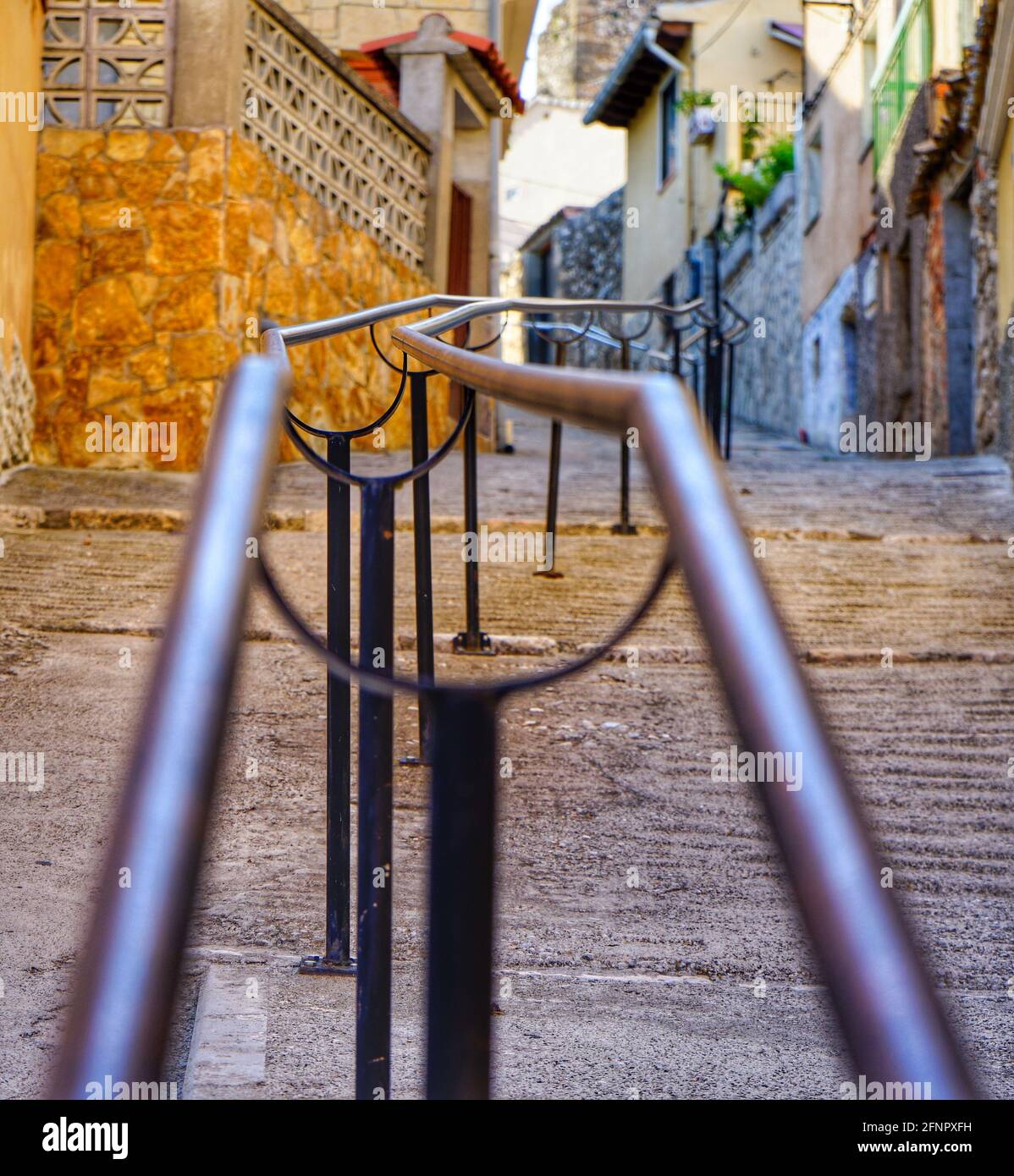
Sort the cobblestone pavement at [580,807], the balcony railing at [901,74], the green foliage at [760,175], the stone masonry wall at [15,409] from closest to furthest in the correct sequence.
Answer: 1. the cobblestone pavement at [580,807]
2. the stone masonry wall at [15,409]
3. the balcony railing at [901,74]
4. the green foliage at [760,175]

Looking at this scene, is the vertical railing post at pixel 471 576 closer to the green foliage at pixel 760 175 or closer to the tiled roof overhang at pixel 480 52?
the tiled roof overhang at pixel 480 52

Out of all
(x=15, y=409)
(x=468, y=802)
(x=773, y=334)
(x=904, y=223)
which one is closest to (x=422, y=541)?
(x=468, y=802)

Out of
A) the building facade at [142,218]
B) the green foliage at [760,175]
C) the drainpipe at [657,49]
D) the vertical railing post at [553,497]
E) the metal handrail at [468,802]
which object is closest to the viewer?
the metal handrail at [468,802]

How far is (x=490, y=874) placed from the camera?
38.0 inches

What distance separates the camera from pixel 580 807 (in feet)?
10.0

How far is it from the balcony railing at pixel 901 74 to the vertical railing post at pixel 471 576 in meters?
7.74

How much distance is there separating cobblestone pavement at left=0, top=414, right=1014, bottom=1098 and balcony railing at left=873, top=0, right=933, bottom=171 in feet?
19.4

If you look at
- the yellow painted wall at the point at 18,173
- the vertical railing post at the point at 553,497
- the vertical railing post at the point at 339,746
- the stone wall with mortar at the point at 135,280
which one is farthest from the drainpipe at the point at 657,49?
the vertical railing post at the point at 339,746

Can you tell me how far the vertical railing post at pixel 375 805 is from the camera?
1.25 meters

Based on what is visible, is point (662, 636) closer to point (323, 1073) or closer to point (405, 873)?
point (405, 873)

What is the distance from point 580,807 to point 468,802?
2128mm

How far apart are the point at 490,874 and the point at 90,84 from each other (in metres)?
7.07

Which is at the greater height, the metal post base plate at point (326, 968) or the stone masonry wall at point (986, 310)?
the stone masonry wall at point (986, 310)

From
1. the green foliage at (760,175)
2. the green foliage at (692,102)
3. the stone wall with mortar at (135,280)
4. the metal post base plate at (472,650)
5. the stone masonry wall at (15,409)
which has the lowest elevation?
the metal post base plate at (472,650)
